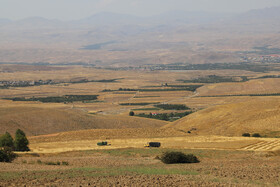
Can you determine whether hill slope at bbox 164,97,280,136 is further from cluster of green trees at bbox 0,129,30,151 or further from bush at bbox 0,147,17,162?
bush at bbox 0,147,17,162

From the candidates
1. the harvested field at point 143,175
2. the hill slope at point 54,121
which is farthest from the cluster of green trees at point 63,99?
the harvested field at point 143,175

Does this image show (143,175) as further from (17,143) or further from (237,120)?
(237,120)

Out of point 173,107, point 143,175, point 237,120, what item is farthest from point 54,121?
point 143,175

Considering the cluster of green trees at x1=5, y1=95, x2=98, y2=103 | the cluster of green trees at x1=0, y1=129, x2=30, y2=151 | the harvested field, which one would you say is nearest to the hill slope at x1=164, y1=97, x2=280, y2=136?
the cluster of green trees at x1=0, y1=129, x2=30, y2=151

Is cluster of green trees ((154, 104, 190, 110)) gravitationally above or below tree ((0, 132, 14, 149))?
below

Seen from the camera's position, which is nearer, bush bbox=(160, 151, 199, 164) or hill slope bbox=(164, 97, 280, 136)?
bush bbox=(160, 151, 199, 164)

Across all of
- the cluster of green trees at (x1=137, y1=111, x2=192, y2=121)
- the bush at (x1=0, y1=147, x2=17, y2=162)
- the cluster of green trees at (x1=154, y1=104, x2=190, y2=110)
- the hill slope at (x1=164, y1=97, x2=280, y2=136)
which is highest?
the bush at (x1=0, y1=147, x2=17, y2=162)

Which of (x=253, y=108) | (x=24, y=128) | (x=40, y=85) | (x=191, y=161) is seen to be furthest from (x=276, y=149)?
(x=40, y=85)
